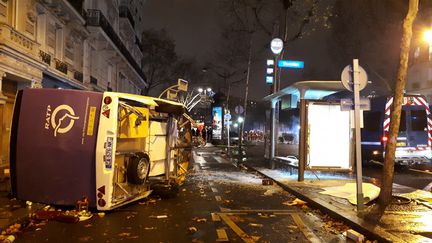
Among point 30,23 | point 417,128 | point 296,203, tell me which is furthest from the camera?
point 30,23

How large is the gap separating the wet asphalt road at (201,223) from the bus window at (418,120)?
28.3 ft

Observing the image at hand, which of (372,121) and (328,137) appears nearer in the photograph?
(328,137)

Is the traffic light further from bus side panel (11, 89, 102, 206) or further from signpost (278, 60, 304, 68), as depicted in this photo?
bus side panel (11, 89, 102, 206)

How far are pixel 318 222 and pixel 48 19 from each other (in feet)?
61.3

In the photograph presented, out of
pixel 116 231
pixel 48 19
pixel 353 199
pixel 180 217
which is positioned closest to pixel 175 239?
pixel 116 231

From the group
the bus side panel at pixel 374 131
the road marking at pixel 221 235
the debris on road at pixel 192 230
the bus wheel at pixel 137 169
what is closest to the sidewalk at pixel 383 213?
the road marking at pixel 221 235

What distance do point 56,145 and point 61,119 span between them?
51cm

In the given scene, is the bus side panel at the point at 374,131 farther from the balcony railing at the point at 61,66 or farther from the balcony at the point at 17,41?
the balcony railing at the point at 61,66

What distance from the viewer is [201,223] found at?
308 inches

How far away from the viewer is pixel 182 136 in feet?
42.2

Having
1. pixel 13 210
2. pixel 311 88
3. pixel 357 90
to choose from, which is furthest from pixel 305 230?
pixel 311 88

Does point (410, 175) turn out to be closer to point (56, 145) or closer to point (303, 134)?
point (303, 134)

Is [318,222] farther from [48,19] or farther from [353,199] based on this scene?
[48,19]

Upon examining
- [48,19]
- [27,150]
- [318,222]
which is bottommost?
[318,222]
